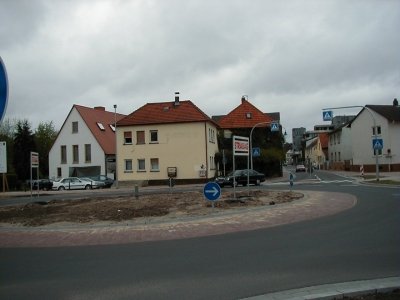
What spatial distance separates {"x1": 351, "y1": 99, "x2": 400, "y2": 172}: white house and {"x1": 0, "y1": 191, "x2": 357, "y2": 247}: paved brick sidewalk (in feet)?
154

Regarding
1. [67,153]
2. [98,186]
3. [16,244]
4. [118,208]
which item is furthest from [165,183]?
[16,244]

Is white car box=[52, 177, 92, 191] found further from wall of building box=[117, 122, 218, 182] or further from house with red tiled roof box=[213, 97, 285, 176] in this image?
house with red tiled roof box=[213, 97, 285, 176]

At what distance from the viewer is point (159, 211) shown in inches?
697

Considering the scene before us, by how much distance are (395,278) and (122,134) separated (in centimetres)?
4766

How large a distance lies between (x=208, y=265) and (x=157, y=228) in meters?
5.58

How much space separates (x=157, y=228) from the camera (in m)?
14.0

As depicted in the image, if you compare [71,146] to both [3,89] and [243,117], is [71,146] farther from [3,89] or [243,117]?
[3,89]

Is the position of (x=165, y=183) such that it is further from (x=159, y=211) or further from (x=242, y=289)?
(x=242, y=289)

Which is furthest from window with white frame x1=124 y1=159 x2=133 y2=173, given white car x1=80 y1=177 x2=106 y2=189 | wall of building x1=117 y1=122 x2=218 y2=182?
white car x1=80 y1=177 x2=106 y2=189

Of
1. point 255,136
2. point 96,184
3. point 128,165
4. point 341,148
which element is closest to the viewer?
point 96,184

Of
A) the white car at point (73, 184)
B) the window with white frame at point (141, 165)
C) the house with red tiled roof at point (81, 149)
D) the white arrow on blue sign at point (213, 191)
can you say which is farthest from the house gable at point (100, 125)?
the white arrow on blue sign at point (213, 191)

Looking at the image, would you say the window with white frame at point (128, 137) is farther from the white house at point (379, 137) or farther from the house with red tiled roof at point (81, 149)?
the white house at point (379, 137)

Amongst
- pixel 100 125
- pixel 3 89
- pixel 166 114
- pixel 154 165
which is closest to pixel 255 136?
pixel 166 114

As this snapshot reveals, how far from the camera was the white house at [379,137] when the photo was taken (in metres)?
62.7
